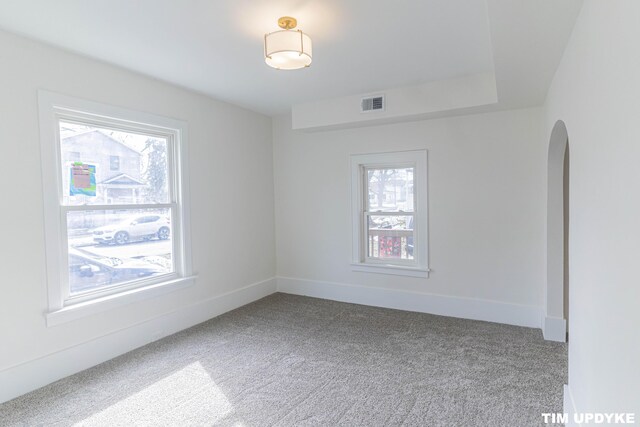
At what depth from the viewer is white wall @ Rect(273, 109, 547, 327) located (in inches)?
151

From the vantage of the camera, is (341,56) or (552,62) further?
(341,56)

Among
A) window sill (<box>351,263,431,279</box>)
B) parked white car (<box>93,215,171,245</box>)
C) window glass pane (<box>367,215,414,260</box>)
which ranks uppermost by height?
parked white car (<box>93,215,171,245</box>)

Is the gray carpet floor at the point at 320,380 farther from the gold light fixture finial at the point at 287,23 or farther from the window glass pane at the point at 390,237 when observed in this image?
the gold light fixture finial at the point at 287,23

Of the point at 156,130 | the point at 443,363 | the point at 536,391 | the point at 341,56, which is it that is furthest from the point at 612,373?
the point at 156,130

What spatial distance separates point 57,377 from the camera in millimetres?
2822

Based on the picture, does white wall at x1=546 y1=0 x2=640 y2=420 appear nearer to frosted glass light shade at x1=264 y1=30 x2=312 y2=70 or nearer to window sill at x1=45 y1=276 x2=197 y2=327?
frosted glass light shade at x1=264 y1=30 x2=312 y2=70

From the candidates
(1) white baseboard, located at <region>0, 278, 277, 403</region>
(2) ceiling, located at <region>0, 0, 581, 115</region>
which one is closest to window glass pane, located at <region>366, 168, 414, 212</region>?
(2) ceiling, located at <region>0, 0, 581, 115</region>

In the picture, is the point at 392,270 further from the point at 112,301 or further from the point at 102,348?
the point at 102,348

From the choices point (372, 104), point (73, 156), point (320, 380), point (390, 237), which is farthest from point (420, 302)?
point (73, 156)

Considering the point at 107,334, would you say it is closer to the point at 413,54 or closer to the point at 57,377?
the point at 57,377

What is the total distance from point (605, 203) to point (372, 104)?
296 cm

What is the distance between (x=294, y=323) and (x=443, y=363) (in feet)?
5.49

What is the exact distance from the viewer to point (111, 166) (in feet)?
10.9

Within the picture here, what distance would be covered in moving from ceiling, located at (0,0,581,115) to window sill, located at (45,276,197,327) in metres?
2.04
